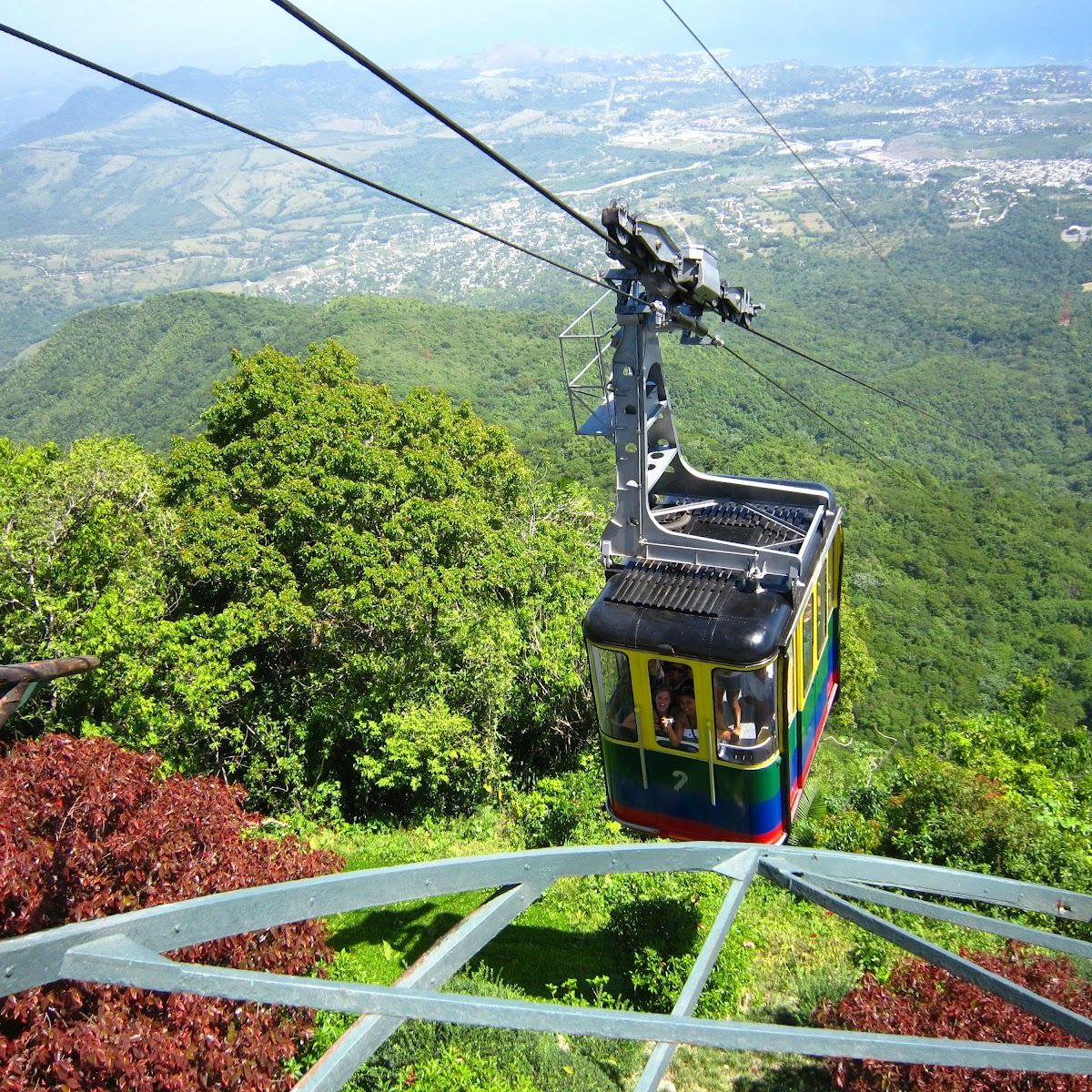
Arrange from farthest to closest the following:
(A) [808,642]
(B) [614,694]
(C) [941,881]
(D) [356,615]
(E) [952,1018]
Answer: (D) [356,615] < (A) [808,642] < (B) [614,694] < (E) [952,1018] < (C) [941,881]

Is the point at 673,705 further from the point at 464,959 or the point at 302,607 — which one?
the point at 302,607

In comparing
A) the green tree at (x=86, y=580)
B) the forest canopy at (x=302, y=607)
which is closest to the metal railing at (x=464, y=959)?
the forest canopy at (x=302, y=607)

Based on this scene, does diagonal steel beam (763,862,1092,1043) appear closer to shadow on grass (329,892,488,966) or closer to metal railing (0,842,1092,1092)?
metal railing (0,842,1092,1092)

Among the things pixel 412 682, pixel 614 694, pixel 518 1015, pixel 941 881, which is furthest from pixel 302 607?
pixel 518 1015

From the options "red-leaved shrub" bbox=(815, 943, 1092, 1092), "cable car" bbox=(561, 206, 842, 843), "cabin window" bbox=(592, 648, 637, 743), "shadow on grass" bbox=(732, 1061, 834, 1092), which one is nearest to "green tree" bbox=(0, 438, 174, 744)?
"cabin window" bbox=(592, 648, 637, 743)

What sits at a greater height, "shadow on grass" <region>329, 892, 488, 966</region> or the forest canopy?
the forest canopy

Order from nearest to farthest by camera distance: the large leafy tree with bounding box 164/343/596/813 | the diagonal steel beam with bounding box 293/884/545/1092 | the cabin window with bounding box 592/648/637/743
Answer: the diagonal steel beam with bounding box 293/884/545/1092, the cabin window with bounding box 592/648/637/743, the large leafy tree with bounding box 164/343/596/813
